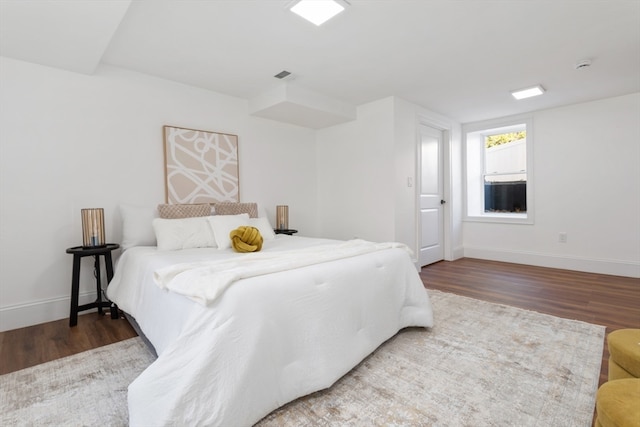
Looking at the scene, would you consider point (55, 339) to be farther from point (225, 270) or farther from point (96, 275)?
point (225, 270)

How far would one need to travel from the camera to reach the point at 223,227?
9.54 ft

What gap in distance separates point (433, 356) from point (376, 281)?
59 centimetres

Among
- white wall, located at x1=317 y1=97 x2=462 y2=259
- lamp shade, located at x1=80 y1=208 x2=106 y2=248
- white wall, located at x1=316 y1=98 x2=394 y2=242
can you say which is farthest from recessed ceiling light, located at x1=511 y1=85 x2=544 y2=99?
lamp shade, located at x1=80 y1=208 x2=106 y2=248

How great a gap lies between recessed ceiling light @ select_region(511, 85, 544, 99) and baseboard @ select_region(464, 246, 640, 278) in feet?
7.74

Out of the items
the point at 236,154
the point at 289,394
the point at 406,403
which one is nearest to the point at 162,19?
the point at 236,154

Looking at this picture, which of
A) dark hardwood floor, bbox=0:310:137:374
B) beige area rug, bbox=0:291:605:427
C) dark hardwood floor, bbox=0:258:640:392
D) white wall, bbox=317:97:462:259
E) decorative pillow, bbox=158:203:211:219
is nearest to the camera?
beige area rug, bbox=0:291:605:427

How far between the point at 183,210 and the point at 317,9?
2279 mm

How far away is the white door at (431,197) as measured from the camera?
15.2 ft

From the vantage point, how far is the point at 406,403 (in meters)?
1.54

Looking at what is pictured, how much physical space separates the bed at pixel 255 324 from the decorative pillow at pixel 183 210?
0.95 metres

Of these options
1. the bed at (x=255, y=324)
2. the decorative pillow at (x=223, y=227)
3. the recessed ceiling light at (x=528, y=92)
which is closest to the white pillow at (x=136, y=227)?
the decorative pillow at (x=223, y=227)

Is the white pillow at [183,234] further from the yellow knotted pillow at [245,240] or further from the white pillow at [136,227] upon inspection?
the yellow knotted pillow at [245,240]

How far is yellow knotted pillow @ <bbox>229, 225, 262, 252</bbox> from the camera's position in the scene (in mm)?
2520

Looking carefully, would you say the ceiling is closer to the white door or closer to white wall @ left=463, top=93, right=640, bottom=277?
white wall @ left=463, top=93, right=640, bottom=277
